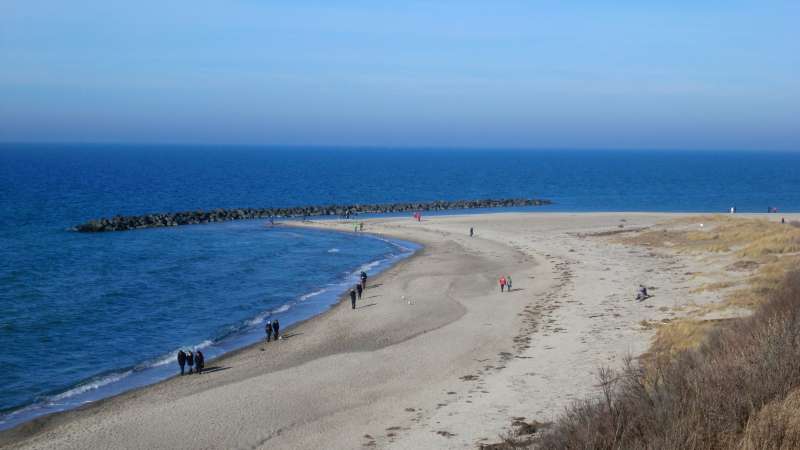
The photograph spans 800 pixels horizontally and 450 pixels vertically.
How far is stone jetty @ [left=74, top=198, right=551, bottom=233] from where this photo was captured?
70.8 meters

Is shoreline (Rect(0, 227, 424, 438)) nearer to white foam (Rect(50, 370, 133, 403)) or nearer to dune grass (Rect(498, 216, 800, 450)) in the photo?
white foam (Rect(50, 370, 133, 403))

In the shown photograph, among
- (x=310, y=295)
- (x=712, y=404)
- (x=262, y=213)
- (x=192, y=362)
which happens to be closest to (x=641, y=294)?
(x=310, y=295)

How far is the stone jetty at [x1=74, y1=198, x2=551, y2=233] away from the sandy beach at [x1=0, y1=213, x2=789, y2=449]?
37454 mm

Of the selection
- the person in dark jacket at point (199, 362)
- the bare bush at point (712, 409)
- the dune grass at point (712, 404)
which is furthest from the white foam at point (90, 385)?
the bare bush at point (712, 409)

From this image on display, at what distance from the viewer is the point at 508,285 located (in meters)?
37.8

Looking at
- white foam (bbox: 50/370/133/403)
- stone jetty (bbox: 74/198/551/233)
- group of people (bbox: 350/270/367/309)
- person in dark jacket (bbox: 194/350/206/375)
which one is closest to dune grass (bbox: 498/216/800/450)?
person in dark jacket (bbox: 194/350/206/375)

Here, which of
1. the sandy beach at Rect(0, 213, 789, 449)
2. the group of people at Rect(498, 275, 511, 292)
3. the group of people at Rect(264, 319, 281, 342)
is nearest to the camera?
the sandy beach at Rect(0, 213, 789, 449)

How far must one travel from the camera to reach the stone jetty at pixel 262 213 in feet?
232

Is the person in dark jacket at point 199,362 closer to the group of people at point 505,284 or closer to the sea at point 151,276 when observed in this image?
the sea at point 151,276

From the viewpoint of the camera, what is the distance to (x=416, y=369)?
2394 cm

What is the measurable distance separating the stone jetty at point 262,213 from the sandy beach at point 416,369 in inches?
1475

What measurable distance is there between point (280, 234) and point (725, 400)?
5824 centimetres

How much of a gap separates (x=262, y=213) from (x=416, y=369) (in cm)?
6168

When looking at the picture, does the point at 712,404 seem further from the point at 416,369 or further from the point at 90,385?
the point at 90,385
